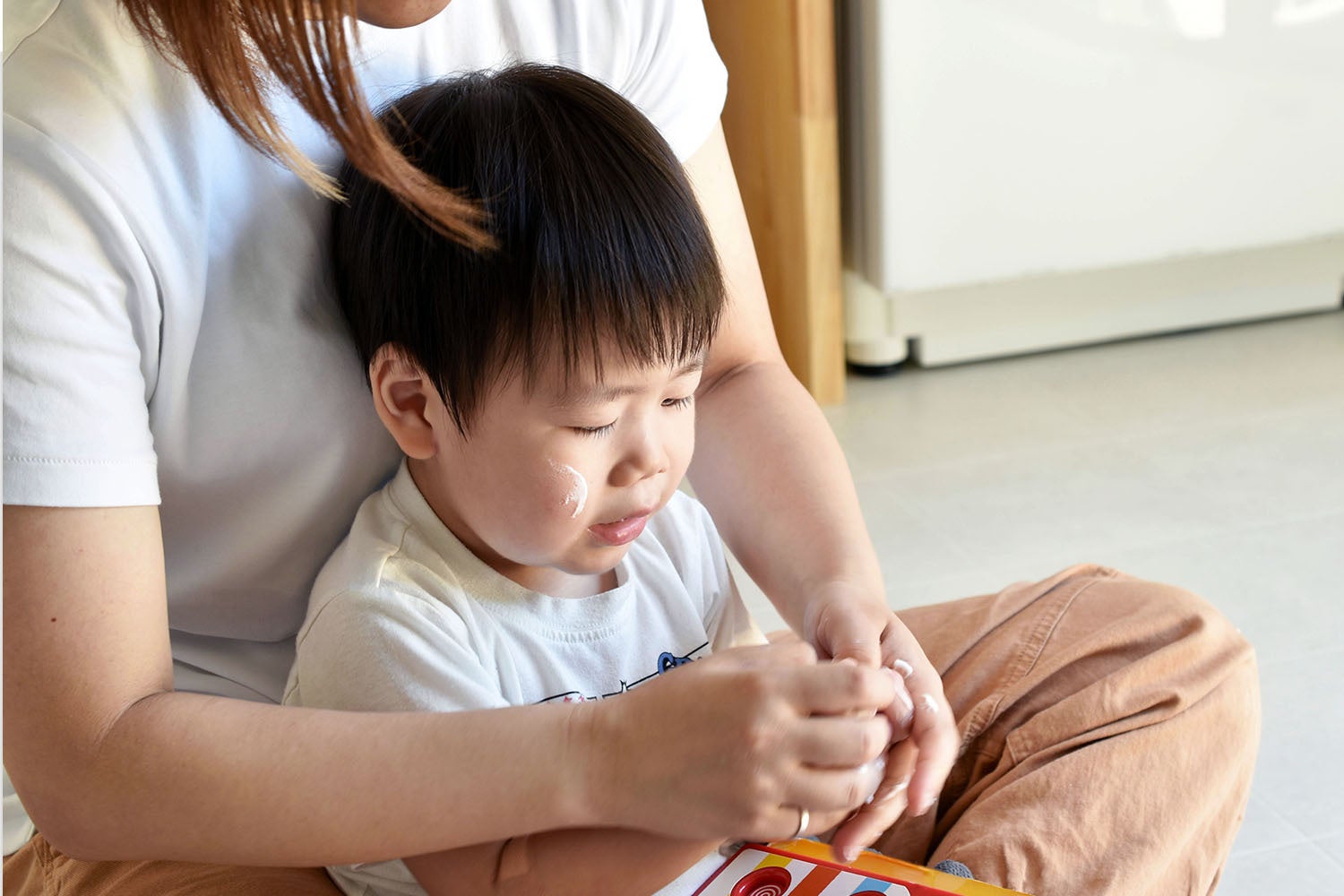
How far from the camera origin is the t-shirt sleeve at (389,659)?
2.16 feet

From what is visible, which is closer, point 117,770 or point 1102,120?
point 117,770

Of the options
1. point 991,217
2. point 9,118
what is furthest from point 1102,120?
point 9,118

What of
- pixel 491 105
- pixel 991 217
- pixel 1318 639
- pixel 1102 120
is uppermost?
pixel 491 105

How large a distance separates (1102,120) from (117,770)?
164 cm

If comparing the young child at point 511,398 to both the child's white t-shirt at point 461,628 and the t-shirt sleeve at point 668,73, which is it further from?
the t-shirt sleeve at point 668,73

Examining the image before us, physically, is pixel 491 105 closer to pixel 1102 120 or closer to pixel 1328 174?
pixel 1102 120

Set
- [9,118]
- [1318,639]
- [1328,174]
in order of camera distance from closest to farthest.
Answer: [9,118]
[1318,639]
[1328,174]

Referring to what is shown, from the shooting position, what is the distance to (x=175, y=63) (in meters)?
0.64

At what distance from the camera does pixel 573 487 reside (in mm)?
679

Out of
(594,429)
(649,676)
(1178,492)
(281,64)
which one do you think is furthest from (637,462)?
(1178,492)

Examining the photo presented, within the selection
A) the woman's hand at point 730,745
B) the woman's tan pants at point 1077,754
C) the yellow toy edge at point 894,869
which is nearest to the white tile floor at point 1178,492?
the woman's tan pants at point 1077,754

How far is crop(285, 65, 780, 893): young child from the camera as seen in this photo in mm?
656

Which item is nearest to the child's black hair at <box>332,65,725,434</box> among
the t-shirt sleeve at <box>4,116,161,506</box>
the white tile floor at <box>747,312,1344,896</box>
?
the t-shirt sleeve at <box>4,116,161,506</box>

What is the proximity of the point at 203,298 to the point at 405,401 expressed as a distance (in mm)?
104
